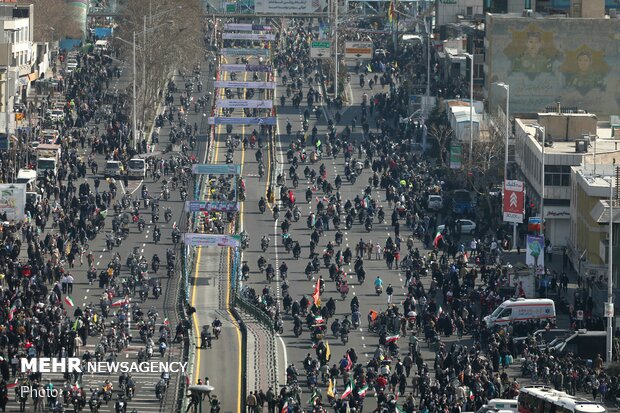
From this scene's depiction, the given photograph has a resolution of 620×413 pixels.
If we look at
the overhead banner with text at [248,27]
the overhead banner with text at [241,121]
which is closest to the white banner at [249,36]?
the overhead banner with text at [248,27]

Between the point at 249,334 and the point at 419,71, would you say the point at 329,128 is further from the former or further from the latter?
the point at 249,334

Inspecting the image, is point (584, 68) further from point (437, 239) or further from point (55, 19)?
point (55, 19)

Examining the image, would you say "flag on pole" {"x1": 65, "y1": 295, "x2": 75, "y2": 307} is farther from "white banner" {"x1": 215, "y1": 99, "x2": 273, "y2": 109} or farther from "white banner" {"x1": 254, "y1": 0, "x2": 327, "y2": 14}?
"white banner" {"x1": 254, "y1": 0, "x2": 327, "y2": 14}

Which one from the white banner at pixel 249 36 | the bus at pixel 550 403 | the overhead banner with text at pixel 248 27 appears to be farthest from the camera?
the overhead banner with text at pixel 248 27

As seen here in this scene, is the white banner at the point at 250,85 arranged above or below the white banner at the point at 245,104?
above

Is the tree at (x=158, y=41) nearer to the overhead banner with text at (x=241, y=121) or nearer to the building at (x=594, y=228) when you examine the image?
the overhead banner with text at (x=241, y=121)

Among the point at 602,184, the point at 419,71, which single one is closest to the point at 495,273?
the point at 602,184

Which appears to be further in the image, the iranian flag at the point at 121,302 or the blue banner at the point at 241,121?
the blue banner at the point at 241,121
